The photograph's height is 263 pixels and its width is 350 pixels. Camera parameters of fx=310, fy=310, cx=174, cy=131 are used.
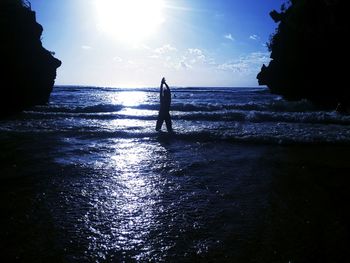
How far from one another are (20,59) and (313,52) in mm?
27684

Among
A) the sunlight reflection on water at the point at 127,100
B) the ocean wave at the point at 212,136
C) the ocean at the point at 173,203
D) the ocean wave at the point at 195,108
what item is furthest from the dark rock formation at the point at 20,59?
the ocean at the point at 173,203

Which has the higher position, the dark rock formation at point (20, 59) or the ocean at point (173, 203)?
the dark rock formation at point (20, 59)

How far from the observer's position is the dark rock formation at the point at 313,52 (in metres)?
27.7

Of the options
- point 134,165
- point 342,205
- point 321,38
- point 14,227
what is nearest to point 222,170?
point 134,165

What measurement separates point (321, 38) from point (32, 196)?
3082 centimetres

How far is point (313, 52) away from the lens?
31906 millimetres

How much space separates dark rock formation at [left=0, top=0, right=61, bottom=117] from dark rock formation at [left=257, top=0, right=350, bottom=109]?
2492 cm

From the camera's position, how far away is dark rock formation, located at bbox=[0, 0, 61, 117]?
23219 mm

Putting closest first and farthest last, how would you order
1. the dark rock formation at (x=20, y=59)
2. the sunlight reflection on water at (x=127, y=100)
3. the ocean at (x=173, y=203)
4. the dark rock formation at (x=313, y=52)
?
the ocean at (x=173, y=203) → the dark rock formation at (x=20, y=59) → the dark rock formation at (x=313, y=52) → the sunlight reflection on water at (x=127, y=100)

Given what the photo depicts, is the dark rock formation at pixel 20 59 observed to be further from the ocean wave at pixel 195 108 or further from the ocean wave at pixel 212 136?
the ocean wave at pixel 212 136

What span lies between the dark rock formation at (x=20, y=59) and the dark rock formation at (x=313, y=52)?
24.9 metres

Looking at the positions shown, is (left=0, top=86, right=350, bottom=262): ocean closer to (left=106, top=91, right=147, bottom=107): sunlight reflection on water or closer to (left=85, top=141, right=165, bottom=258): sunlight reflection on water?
(left=85, top=141, right=165, bottom=258): sunlight reflection on water

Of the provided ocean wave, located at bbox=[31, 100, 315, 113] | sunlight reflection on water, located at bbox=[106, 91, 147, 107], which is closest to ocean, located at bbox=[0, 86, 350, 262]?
ocean wave, located at bbox=[31, 100, 315, 113]

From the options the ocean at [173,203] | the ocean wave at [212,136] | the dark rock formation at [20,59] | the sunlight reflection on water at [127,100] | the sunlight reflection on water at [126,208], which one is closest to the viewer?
the ocean at [173,203]
